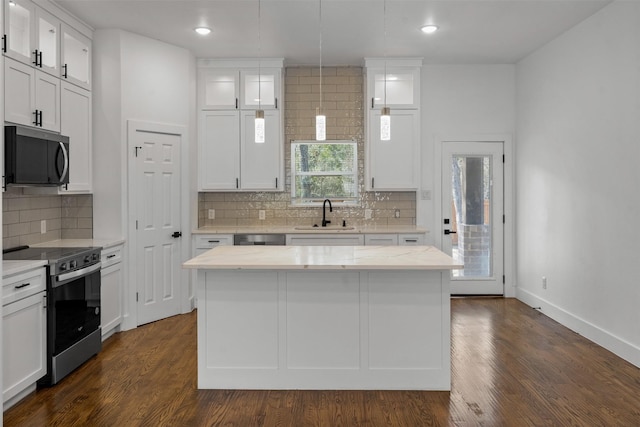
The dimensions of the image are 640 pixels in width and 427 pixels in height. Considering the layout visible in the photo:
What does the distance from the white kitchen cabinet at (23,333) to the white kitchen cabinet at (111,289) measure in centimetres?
98

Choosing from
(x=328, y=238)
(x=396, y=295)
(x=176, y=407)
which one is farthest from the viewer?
(x=328, y=238)

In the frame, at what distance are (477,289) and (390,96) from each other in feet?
8.62

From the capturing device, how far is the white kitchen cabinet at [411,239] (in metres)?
5.61

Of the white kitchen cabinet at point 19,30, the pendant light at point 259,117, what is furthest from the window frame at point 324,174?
the white kitchen cabinet at point 19,30

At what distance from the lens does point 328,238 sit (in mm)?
5570

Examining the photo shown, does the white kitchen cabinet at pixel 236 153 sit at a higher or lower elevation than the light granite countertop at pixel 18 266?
higher

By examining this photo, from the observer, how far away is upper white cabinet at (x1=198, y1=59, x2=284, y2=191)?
5844 mm

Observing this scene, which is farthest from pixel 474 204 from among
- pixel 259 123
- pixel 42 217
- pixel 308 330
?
pixel 42 217

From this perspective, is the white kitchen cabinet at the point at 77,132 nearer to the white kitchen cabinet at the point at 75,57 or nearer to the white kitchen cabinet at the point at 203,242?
the white kitchen cabinet at the point at 75,57

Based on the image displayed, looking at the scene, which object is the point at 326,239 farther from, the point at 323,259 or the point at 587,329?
the point at 587,329

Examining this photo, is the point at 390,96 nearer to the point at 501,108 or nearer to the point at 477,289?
the point at 501,108

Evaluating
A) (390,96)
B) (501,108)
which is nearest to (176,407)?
(390,96)

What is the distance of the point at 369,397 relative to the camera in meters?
3.21

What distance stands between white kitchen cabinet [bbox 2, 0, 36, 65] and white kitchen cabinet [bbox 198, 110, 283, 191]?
2.22 meters
